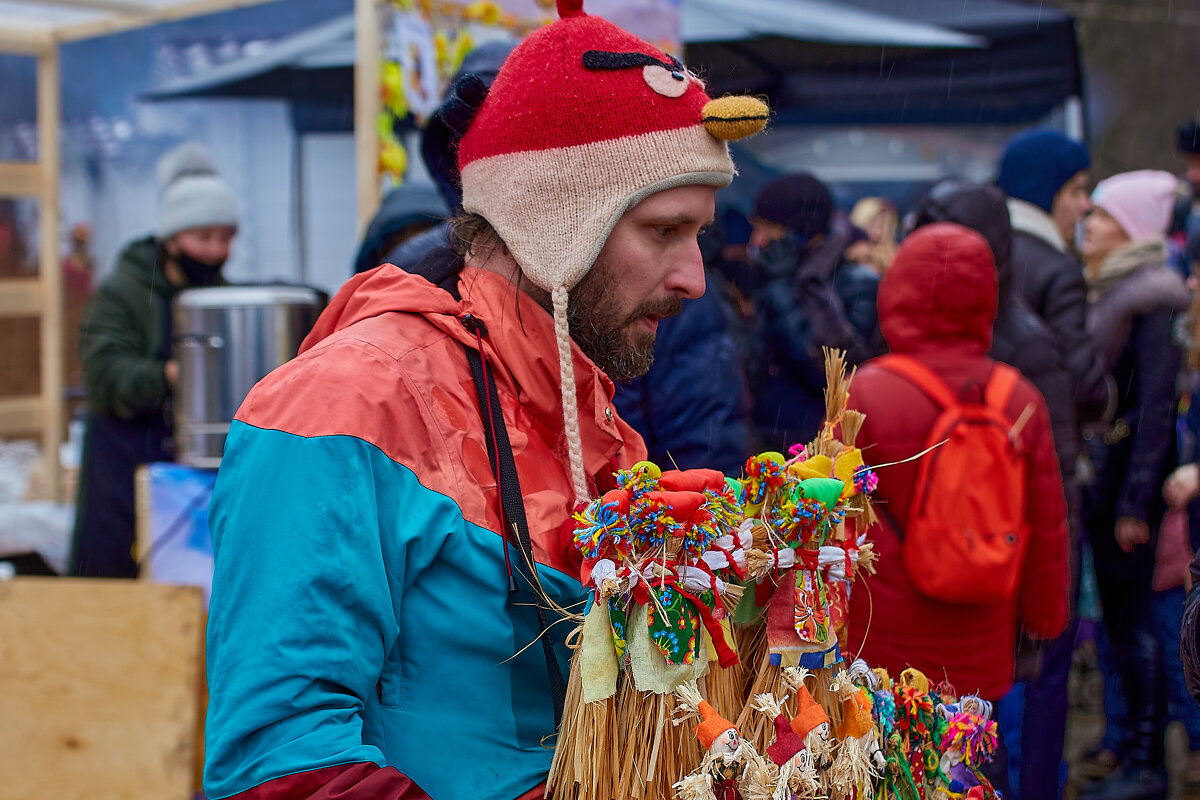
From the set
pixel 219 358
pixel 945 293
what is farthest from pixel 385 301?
pixel 219 358

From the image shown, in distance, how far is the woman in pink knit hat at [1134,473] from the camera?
12.9 feet

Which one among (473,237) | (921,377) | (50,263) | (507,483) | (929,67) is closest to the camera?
(507,483)

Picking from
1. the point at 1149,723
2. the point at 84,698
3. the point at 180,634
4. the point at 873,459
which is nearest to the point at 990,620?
the point at 873,459

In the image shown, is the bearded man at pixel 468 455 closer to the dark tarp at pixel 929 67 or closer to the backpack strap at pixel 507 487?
the backpack strap at pixel 507 487

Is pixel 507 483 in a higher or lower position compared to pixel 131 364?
lower

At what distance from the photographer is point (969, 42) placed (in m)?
6.84

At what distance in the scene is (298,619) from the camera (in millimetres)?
1170

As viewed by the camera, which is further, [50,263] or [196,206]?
[50,263]

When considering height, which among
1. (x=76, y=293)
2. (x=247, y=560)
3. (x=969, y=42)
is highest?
(x=969, y=42)

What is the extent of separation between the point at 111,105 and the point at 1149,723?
6432 millimetres

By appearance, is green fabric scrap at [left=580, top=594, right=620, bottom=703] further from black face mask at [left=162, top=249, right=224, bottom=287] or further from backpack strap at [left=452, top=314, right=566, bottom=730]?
black face mask at [left=162, top=249, right=224, bottom=287]

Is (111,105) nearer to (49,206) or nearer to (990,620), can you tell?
(49,206)

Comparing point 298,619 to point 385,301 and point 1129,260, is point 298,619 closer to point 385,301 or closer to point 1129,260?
point 385,301

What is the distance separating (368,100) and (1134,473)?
3.09 metres
